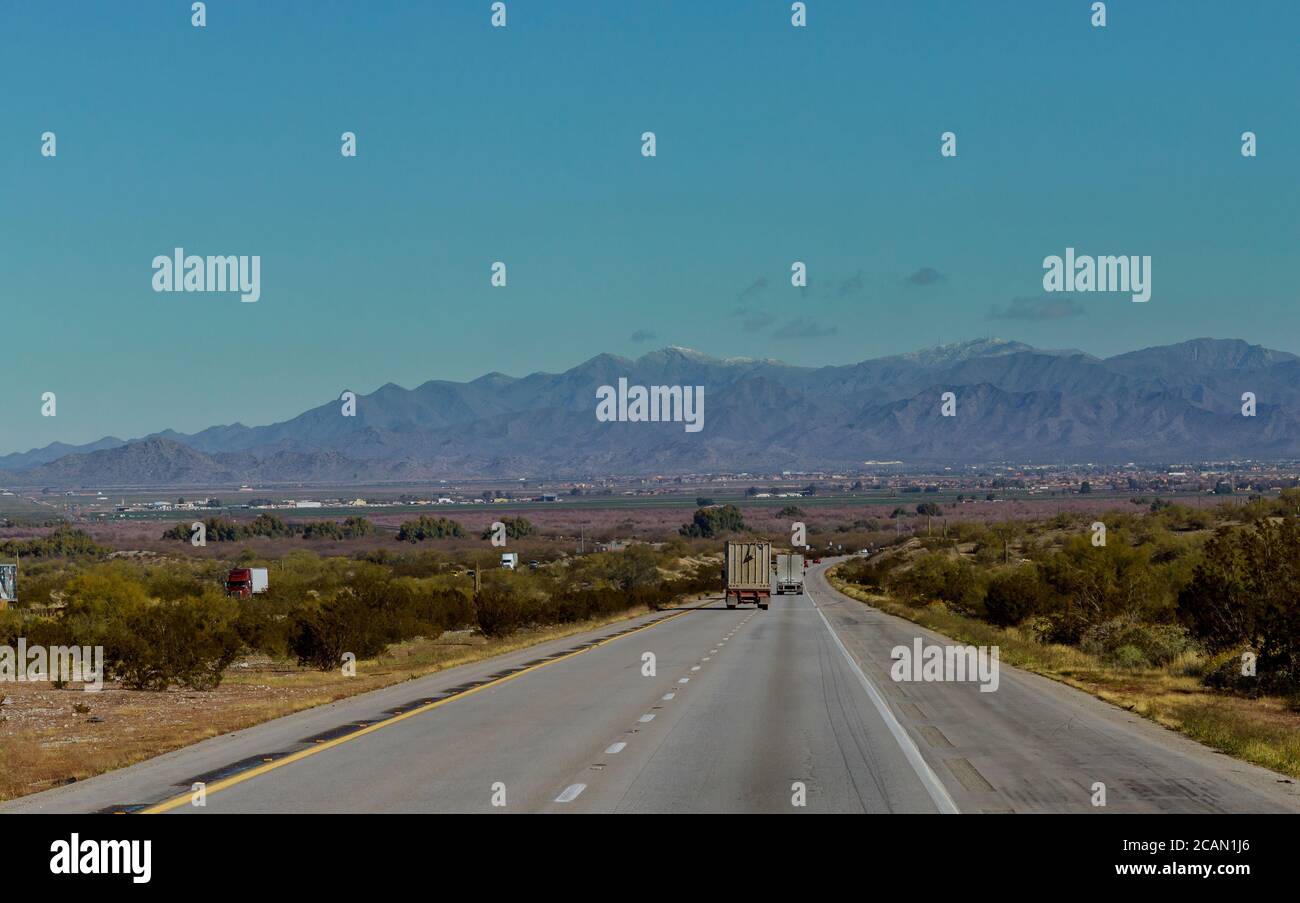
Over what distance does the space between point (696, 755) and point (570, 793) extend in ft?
10.0

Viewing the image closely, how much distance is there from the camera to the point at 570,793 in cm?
1257

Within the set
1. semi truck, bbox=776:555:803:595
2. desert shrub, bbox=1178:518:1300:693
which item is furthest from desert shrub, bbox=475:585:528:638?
semi truck, bbox=776:555:803:595

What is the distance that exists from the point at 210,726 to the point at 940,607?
4985cm

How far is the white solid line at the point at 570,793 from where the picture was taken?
Result: 12.1 meters

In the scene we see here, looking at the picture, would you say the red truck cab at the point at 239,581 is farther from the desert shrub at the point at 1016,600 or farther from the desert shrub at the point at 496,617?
the desert shrub at the point at 1016,600

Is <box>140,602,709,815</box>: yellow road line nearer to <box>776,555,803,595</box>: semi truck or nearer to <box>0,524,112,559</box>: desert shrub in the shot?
<box>776,555,803,595</box>: semi truck

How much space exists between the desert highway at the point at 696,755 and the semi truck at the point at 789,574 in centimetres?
5376

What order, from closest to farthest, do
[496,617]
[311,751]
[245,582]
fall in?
[311,751] < [496,617] < [245,582]

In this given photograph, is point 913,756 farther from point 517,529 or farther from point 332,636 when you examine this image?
point 517,529

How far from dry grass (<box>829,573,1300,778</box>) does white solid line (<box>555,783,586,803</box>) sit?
6989 mm

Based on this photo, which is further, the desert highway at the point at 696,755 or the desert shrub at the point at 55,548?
the desert shrub at the point at 55,548

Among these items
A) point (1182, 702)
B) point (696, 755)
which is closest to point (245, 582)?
point (1182, 702)

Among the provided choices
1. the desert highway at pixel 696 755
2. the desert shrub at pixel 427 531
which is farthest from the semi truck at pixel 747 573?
the desert shrub at pixel 427 531
